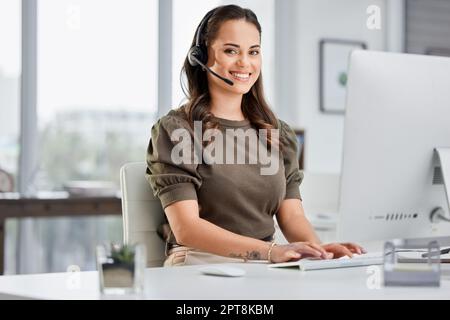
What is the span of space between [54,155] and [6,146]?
28 centimetres

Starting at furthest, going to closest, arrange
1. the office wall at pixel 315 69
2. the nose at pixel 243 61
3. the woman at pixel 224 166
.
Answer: the office wall at pixel 315 69, the nose at pixel 243 61, the woman at pixel 224 166

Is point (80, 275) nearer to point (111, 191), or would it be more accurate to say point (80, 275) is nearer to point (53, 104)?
point (111, 191)

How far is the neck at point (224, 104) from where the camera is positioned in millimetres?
2078

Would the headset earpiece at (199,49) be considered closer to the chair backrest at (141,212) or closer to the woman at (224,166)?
the woman at (224,166)

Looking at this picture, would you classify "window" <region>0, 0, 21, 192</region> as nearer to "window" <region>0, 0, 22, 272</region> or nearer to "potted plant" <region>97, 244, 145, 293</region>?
"window" <region>0, 0, 22, 272</region>

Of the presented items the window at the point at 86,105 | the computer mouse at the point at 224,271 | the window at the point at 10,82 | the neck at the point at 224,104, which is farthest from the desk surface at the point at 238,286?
the window at the point at 10,82

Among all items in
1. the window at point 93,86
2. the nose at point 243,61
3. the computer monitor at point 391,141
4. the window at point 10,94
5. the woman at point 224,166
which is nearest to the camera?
the computer monitor at point 391,141

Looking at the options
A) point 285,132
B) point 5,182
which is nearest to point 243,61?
point 285,132

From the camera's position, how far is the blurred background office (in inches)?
184

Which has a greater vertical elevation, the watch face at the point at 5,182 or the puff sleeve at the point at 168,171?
the puff sleeve at the point at 168,171

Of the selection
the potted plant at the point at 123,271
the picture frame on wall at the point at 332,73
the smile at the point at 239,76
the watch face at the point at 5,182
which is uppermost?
the picture frame on wall at the point at 332,73

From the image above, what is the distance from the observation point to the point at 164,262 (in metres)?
1.97
